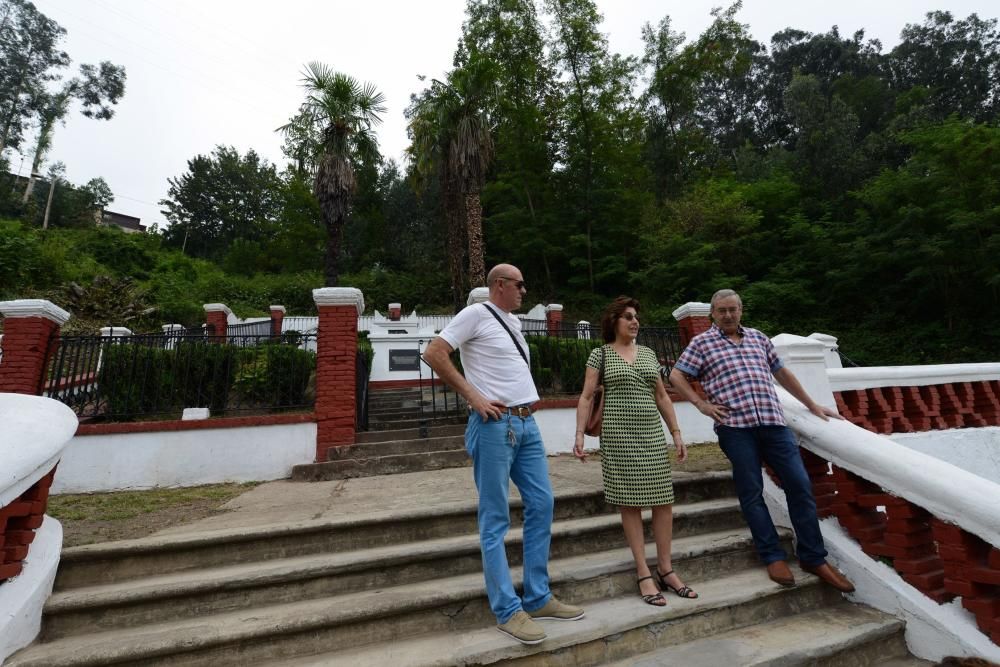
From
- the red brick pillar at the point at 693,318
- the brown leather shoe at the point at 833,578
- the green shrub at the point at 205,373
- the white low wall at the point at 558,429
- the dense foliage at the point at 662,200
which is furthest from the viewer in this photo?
the dense foliage at the point at 662,200

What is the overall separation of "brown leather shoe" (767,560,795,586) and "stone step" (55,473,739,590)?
0.58 meters

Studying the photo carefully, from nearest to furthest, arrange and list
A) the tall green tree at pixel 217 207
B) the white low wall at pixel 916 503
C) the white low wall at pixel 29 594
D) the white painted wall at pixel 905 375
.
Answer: the white low wall at pixel 29 594 < the white low wall at pixel 916 503 < the white painted wall at pixel 905 375 < the tall green tree at pixel 217 207

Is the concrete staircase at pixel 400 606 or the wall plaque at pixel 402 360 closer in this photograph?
the concrete staircase at pixel 400 606

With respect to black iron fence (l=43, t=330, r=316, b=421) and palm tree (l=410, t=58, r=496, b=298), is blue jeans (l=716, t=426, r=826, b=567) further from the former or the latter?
palm tree (l=410, t=58, r=496, b=298)

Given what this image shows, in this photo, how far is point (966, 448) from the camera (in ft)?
12.6

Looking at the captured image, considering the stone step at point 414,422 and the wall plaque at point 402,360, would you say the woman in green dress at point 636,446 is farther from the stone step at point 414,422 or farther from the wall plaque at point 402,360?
the wall plaque at point 402,360

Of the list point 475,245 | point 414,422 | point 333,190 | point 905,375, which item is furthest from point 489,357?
point 333,190

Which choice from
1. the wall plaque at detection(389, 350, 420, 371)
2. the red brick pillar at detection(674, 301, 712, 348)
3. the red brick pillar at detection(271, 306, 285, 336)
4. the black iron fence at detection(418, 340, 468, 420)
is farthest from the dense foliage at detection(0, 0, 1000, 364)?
the red brick pillar at detection(674, 301, 712, 348)

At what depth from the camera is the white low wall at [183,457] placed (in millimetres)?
5242

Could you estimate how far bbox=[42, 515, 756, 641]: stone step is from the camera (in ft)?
7.32

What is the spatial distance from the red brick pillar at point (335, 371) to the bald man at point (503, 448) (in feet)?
11.6

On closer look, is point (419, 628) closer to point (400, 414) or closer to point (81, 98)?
point (400, 414)

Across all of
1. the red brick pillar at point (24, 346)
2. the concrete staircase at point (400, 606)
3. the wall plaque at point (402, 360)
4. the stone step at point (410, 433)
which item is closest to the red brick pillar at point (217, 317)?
the wall plaque at point (402, 360)

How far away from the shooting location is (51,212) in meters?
32.8
